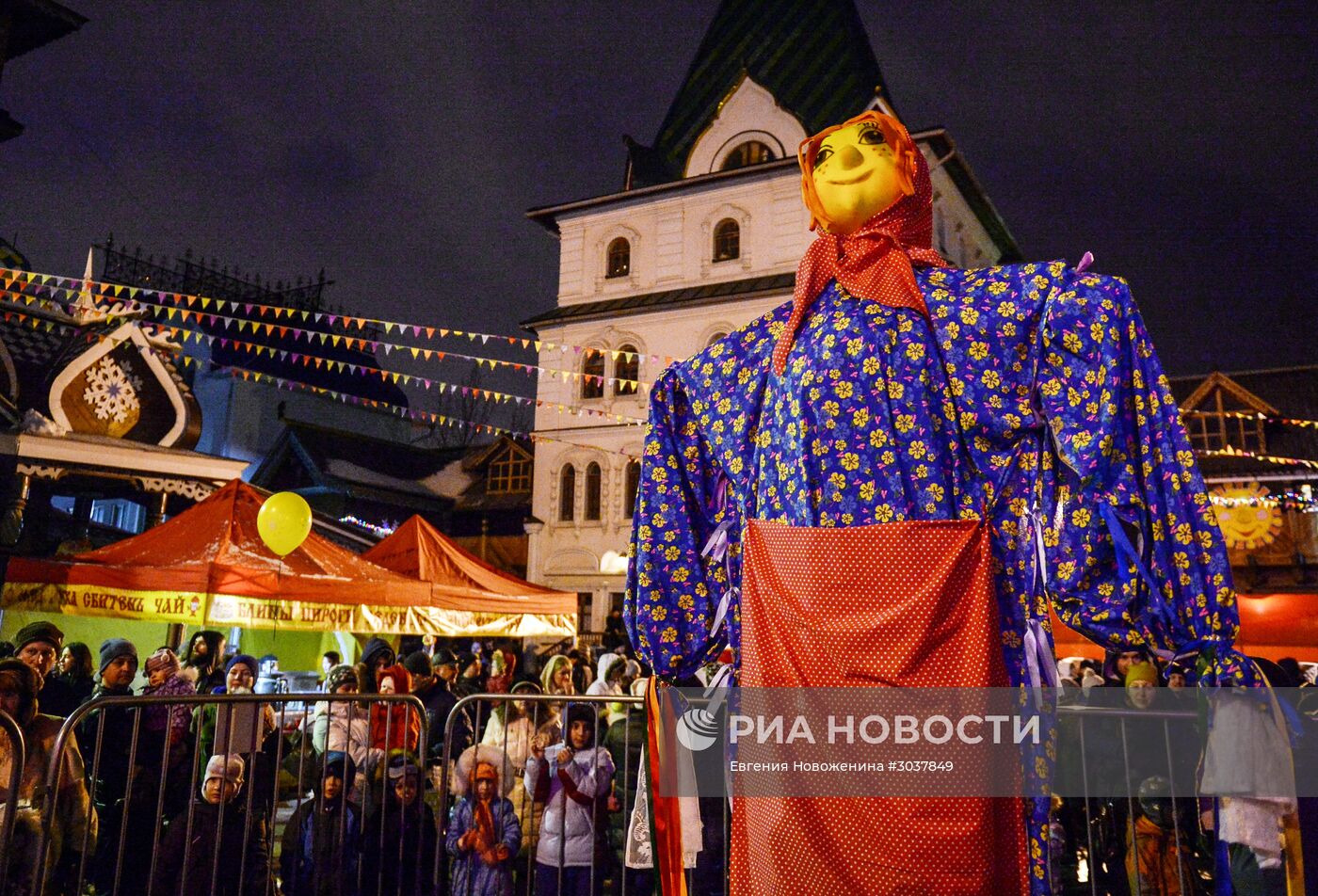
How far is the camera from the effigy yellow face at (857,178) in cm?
269

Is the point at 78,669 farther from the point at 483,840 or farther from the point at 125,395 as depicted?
the point at 125,395

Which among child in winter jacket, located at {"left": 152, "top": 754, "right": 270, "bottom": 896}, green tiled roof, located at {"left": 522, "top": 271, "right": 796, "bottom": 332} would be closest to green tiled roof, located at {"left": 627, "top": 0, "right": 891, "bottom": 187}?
green tiled roof, located at {"left": 522, "top": 271, "right": 796, "bottom": 332}

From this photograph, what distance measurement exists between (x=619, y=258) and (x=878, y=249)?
25877 mm

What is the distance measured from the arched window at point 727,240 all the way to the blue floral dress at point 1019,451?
23.8 metres

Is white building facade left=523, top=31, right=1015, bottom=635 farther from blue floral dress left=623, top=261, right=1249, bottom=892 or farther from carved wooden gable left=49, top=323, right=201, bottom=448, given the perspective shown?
blue floral dress left=623, top=261, right=1249, bottom=892

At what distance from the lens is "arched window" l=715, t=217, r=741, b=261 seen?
25938mm

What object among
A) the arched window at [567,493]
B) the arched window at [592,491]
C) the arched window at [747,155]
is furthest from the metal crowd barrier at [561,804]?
the arched window at [747,155]

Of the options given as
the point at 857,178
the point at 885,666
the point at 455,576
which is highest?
the point at 857,178

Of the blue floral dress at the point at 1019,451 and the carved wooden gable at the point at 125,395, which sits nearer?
the blue floral dress at the point at 1019,451

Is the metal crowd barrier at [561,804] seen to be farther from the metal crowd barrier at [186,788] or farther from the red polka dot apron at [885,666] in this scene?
the red polka dot apron at [885,666]

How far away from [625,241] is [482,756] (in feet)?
77.7

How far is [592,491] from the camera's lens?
26266 mm

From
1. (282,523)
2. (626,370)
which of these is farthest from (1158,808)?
(626,370)

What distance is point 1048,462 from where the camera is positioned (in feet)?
7.72
